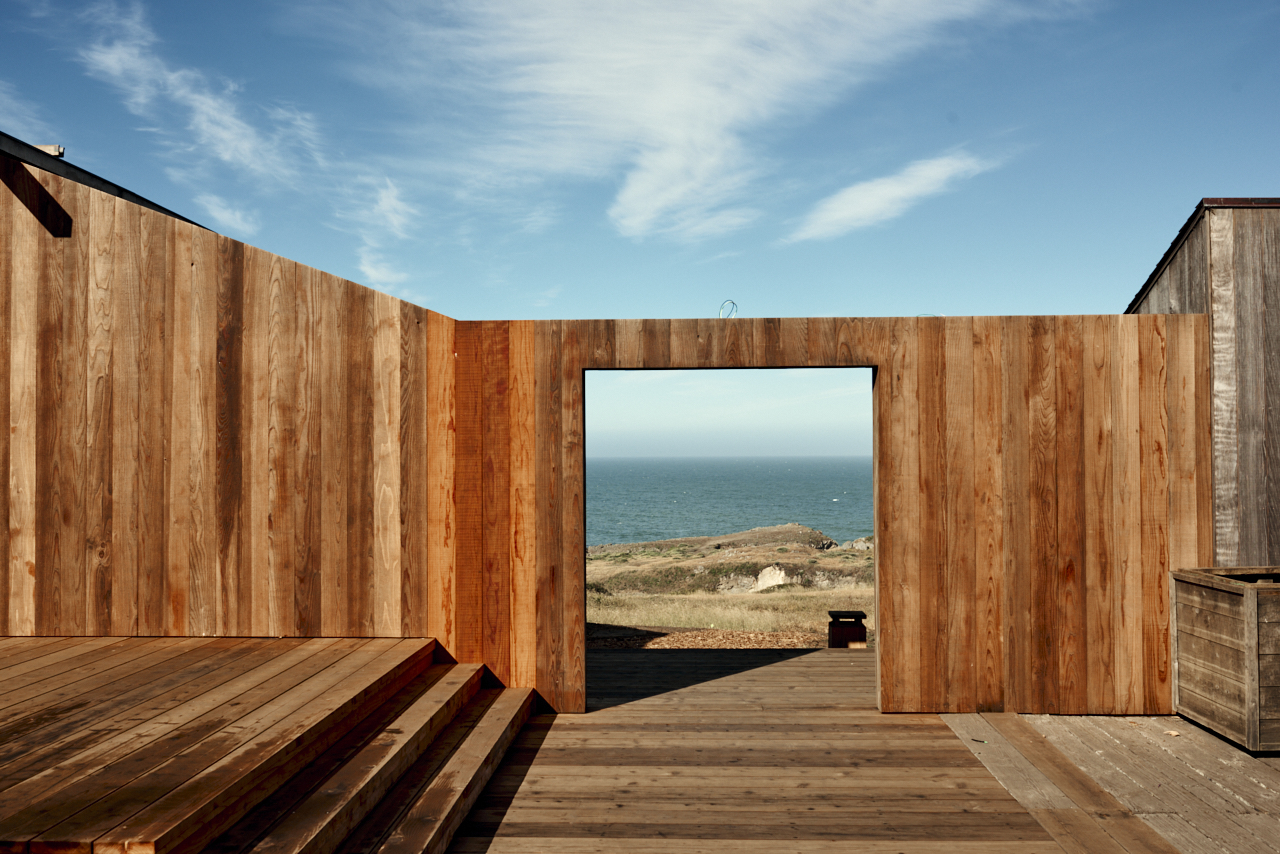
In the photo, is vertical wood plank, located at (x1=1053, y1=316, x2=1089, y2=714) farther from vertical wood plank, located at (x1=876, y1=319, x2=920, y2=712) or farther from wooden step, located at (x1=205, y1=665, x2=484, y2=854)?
wooden step, located at (x1=205, y1=665, x2=484, y2=854)

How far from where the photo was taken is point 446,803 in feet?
10.2

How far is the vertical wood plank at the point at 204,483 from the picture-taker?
4590mm

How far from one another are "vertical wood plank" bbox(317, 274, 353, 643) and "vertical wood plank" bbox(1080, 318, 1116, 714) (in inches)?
192

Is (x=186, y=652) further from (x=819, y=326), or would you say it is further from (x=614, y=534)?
(x=614, y=534)

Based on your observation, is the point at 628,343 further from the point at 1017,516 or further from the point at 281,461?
the point at 1017,516

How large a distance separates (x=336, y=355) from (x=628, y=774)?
10.4 ft

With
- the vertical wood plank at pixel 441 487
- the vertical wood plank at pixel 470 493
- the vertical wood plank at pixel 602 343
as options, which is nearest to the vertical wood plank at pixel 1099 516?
the vertical wood plank at pixel 602 343

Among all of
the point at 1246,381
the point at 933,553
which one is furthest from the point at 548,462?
the point at 1246,381

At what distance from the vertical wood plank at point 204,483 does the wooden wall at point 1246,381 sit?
658 cm

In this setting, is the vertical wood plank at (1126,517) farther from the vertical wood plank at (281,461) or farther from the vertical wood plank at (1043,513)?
the vertical wood plank at (281,461)

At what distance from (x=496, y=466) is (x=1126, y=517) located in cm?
417

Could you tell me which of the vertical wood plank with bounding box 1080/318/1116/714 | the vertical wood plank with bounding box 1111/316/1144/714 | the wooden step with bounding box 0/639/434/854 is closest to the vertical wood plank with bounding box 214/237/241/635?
the wooden step with bounding box 0/639/434/854

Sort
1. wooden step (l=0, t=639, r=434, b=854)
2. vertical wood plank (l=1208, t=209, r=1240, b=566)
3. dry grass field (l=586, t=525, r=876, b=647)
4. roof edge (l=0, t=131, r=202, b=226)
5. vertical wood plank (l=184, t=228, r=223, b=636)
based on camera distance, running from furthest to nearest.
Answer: dry grass field (l=586, t=525, r=876, b=647) < roof edge (l=0, t=131, r=202, b=226) < vertical wood plank (l=184, t=228, r=223, b=636) < vertical wood plank (l=1208, t=209, r=1240, b=566) < wooden step (l=0, t=639, r=434, b=854)

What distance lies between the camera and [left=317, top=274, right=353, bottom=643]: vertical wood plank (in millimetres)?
4586
